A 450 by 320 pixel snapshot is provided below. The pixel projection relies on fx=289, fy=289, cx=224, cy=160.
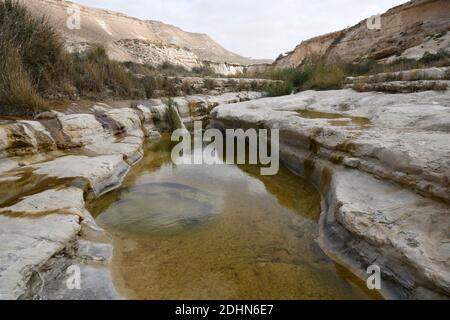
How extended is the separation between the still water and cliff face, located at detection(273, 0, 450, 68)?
10.7m

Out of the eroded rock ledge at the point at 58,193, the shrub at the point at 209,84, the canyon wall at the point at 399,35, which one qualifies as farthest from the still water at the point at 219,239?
the canyon wall at the point at 399,35

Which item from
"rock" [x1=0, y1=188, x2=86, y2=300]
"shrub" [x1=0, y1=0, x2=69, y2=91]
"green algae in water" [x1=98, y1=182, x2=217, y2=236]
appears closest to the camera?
"rock" [x1=0, y1=188, x2=86, y2=300]

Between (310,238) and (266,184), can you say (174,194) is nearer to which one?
(266,184)

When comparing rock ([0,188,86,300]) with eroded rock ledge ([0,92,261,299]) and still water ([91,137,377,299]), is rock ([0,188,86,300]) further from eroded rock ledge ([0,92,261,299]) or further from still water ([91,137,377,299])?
still water ([91,137,377,299])

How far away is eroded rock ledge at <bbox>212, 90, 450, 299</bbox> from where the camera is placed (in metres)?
1.62

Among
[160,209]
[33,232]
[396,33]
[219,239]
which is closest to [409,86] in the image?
[219,239]

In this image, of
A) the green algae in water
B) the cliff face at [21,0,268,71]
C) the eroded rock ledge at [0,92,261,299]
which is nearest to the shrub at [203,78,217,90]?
the cliff face at [21,0,268,71]

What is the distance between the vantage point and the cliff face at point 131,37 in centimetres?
2091

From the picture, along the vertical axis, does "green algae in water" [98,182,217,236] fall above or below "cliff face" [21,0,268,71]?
below

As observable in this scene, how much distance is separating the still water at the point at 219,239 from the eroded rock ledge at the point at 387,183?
194 mm

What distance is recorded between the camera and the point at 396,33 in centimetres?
1520

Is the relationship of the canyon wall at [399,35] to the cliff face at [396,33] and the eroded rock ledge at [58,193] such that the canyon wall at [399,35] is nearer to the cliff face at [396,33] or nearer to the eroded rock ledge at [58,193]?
the cliff face at [396,33]

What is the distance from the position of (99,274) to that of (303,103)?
15.4ft
